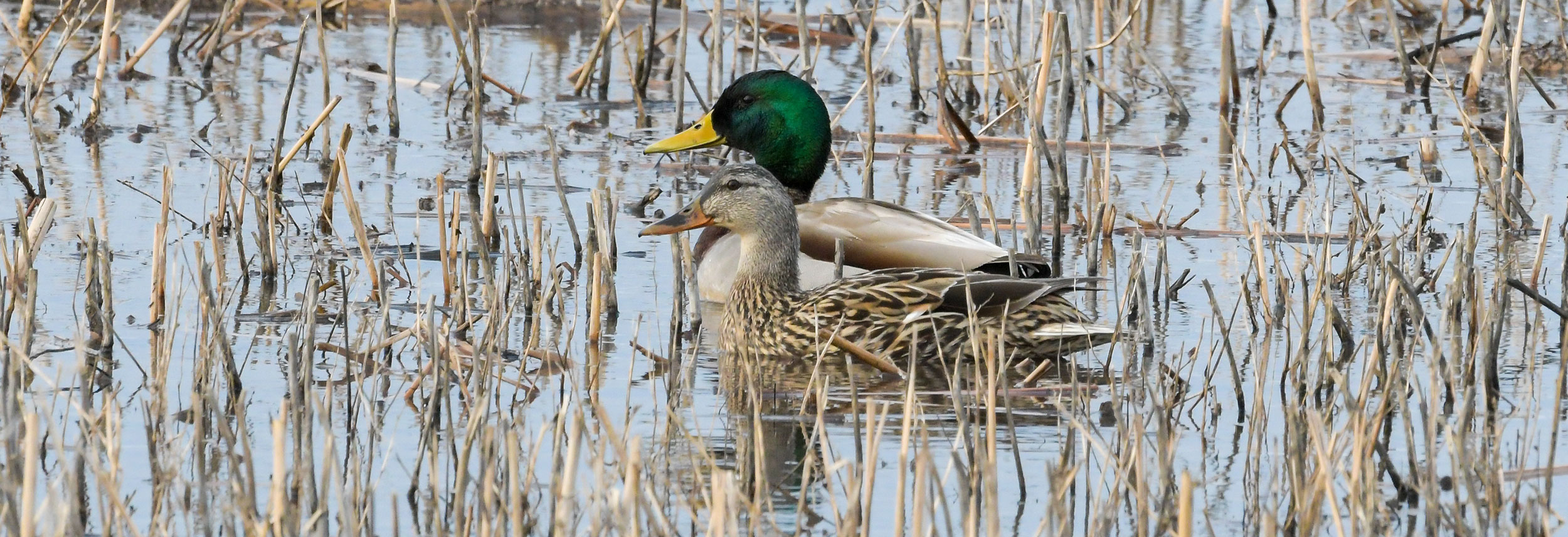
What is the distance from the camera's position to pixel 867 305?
5992 millimetres

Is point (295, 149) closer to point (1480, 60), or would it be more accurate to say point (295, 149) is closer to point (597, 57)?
point (597, 57)

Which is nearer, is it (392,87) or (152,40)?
(392,87)

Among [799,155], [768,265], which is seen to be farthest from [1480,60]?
[768,265]

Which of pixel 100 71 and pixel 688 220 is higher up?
pixel 100 71

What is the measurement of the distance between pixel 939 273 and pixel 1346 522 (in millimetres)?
1975

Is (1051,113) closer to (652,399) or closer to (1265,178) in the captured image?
(1265,178)

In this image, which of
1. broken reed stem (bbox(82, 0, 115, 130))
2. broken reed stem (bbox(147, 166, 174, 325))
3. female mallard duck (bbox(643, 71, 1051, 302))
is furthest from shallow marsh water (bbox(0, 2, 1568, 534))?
female mallard duck (bbox(643, 71, 1051, 302))

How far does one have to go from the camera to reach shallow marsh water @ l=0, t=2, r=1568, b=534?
4.01m

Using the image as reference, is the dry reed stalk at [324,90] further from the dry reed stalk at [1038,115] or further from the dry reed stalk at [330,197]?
the dry reed stalk at [1038,115]

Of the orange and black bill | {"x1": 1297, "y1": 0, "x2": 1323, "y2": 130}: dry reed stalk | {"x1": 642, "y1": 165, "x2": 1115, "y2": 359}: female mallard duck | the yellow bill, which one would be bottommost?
{"x1": 642, "y1": 165, "x2": 1115, "y2": 359}: female mallard duck

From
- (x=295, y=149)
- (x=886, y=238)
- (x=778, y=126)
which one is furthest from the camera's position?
(x=778, y=126)

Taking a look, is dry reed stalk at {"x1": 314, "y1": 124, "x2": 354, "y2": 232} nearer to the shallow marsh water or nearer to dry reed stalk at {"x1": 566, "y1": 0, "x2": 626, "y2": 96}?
the shallow marsh water

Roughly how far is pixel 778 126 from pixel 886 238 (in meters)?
1.57

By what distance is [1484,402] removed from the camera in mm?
5184
